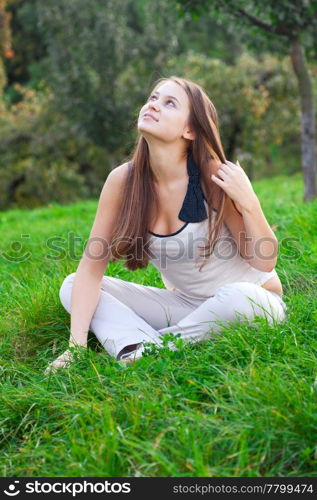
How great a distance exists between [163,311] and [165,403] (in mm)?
892

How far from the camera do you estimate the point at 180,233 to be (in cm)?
299

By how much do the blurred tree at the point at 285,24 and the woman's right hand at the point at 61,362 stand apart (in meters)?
4.01

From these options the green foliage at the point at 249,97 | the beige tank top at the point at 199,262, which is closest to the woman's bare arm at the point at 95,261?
the beige tank top at the point at 199,262

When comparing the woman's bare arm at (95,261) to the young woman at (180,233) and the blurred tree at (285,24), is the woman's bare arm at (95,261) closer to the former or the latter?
the young woman at (180,233)

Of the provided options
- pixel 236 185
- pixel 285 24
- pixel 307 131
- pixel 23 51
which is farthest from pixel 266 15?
pixel 23 51

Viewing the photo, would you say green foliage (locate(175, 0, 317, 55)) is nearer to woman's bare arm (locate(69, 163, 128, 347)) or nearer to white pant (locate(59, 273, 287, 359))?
woman's bare arm (locate(69, 163, 128, 347))

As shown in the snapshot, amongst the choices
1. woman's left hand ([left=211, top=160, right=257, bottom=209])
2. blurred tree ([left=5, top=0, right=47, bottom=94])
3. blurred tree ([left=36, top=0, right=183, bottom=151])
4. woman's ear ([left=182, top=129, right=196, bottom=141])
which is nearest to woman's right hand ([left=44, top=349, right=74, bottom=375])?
woman's left hand ([left=211, top=160, right=257, bottom=209])

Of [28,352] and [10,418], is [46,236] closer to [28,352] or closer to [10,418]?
[28,352]

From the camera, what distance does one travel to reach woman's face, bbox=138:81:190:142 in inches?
115

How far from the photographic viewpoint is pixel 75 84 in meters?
13.5

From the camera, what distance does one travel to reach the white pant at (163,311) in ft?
9.36

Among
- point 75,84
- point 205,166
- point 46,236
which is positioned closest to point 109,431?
point 205,166

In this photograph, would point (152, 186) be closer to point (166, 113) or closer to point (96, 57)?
point (166, 113)
